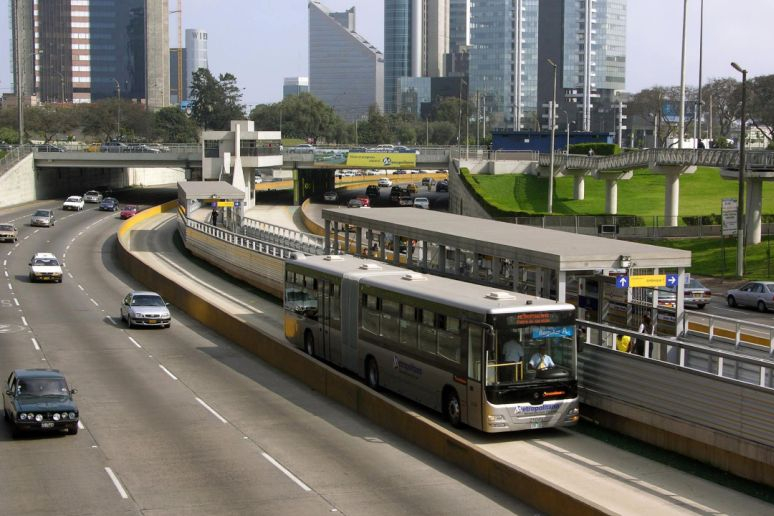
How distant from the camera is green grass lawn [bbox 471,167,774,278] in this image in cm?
7308

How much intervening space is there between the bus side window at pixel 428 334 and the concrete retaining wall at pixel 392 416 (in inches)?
53.6

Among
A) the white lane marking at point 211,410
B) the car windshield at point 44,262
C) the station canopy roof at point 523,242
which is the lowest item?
the white lane marking at point 211,410

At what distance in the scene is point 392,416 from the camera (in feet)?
75.9

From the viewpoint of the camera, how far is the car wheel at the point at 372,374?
1033 inches

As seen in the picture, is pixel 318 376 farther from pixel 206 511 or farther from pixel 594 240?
pixel 206 511

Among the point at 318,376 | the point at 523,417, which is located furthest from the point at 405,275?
the point at 523,417

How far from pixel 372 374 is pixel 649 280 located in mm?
7126

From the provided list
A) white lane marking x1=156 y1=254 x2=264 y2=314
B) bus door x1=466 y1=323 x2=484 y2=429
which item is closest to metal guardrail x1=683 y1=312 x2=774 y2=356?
bus door x1=466 y1=323 x2=484 y2=429

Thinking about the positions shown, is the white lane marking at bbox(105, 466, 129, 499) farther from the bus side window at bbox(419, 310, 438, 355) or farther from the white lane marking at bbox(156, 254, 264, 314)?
the white lane marking at bbox(156, 254, 264, 314)

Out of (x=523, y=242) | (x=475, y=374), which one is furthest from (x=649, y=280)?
(x=475, y=374)

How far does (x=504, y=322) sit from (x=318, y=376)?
7971 mm

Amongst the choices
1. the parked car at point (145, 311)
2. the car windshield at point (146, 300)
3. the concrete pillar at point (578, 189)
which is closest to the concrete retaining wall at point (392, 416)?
the parked car at point (145, 311)

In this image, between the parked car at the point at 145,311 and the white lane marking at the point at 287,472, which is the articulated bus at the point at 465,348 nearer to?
the white lane marking at the point at 287,472

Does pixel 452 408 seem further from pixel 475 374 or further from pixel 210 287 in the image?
pixel 210 287
